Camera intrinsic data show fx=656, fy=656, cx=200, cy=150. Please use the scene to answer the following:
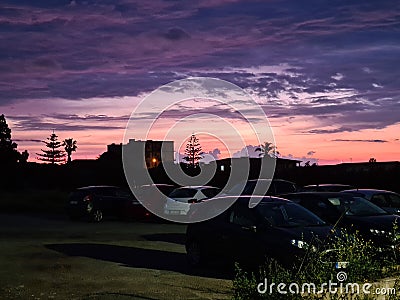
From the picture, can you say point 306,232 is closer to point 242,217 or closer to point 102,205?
point 242,217

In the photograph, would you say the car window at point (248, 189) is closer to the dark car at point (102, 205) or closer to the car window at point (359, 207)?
the dark car at point (102, 205)

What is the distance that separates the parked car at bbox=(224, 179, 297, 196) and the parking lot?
334cm

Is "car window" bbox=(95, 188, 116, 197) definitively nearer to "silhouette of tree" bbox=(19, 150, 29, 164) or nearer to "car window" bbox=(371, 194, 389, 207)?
"car window" bbox=(371, 194, 389, 207)

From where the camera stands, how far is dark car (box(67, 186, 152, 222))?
89.6ft

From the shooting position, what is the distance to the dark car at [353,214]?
14094 mm

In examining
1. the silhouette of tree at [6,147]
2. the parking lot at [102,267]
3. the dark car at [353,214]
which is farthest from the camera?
the silhouette of tree at [6,147]

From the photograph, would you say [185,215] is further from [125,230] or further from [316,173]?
[316,173]

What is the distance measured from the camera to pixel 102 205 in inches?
1098

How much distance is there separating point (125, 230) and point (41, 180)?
35059mm

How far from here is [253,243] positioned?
1238 cm

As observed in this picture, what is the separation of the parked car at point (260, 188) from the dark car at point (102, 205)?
4.19 m

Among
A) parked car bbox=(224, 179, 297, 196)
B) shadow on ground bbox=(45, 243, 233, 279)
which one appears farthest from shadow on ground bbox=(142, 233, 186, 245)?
parked car bbox=(224, 179, 297, 196)

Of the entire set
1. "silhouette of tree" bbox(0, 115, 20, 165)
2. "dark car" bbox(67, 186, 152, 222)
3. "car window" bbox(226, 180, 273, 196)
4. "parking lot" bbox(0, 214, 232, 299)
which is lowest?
"parking lot" bbox(0, 214, 232, 299)

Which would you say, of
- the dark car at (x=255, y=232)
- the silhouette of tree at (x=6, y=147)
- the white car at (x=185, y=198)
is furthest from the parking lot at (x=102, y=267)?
the silhouette of tree at (x=6, y=147)
